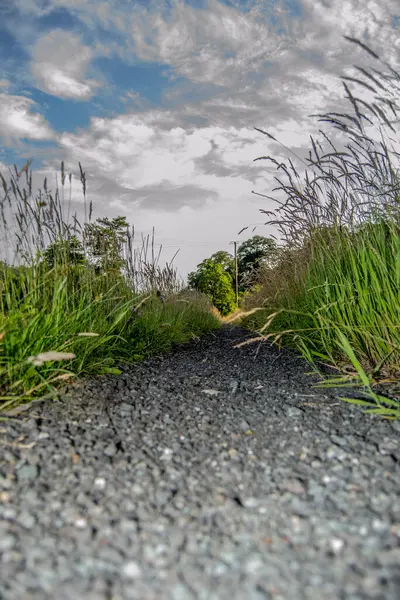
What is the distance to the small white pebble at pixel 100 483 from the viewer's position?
5.24ft

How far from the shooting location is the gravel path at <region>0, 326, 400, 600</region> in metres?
1.15

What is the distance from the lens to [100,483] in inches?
63.8

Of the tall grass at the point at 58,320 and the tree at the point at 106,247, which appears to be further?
the tree at the point at 106,247

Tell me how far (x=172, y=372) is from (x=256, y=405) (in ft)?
3.77

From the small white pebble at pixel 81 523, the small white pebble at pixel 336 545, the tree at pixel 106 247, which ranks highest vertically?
the tree at pixel 106 247

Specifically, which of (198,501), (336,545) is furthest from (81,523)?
(336,545)

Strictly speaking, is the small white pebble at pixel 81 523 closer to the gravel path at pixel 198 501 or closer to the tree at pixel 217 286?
the gravel path at pixel 198 501

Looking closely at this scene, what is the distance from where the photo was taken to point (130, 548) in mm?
1272

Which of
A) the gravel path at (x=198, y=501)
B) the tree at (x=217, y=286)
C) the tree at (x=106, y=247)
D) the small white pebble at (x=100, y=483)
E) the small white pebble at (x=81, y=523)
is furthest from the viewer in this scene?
the tree at (x=217, y=286)

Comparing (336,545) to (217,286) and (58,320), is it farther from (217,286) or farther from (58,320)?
(217,286)

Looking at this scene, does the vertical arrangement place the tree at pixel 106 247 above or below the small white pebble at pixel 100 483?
above

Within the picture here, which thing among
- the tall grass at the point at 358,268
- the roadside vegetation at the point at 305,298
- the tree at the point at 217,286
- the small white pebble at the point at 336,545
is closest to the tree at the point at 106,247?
the roadside vegetation at the point at 305,298

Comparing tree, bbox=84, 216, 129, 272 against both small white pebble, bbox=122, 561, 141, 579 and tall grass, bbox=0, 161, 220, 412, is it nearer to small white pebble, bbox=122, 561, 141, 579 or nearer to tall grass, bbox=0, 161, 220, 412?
tall grass, bbox=0, 161, 220, 412

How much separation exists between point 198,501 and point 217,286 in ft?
77.3
